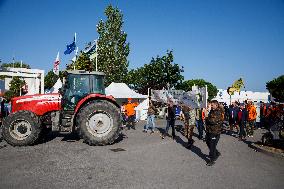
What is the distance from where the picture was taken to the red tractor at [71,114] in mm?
10375

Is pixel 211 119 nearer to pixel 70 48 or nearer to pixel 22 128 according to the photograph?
pixel 22 128

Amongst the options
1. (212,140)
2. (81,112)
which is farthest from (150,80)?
(212,140)

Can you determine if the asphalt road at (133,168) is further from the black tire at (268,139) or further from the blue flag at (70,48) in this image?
the blue flag at (70,48)

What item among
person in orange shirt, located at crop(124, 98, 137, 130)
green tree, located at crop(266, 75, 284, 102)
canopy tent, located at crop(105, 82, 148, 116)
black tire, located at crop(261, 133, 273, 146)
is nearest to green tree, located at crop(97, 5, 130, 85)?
canopy tent, located at crop(105, 82, 148, 116)

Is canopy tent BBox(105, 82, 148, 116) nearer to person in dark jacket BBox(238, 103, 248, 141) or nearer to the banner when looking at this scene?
the banner

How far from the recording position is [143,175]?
6594 millimetres

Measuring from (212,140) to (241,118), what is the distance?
598 centimetres

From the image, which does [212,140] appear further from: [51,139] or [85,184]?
[51,139]

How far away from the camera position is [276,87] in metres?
69.4

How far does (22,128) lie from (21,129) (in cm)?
6

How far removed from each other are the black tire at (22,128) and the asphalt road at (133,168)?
386 millimetres

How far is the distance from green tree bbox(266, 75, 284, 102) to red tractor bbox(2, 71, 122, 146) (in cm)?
6275

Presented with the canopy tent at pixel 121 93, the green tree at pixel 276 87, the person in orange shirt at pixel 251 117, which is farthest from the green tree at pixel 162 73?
the green tree at pixel 276 87

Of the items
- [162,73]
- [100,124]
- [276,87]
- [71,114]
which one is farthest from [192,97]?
[276,87]
